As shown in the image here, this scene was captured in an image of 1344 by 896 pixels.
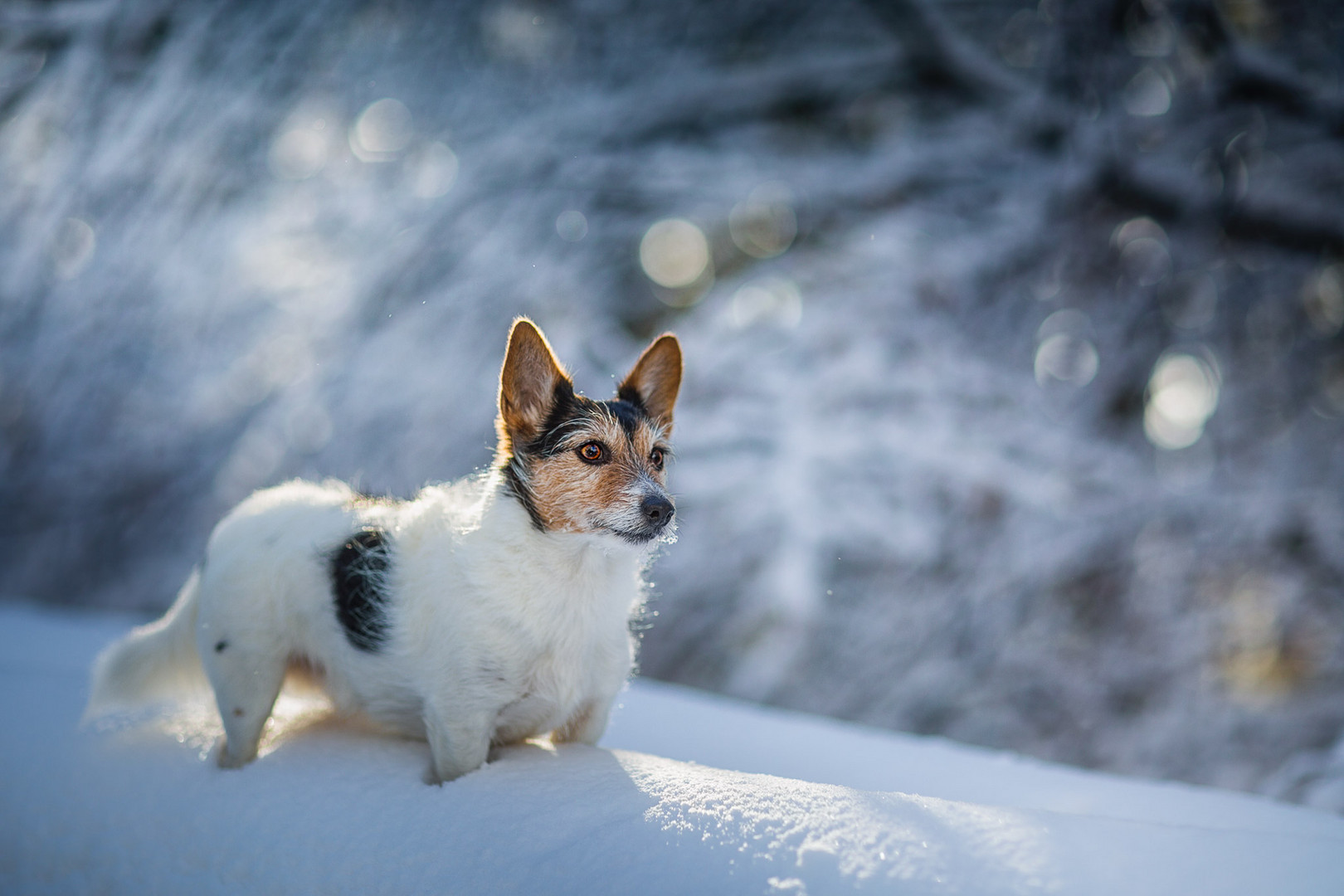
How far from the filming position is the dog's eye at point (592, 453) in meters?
1.64

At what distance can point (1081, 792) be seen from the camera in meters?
1.84

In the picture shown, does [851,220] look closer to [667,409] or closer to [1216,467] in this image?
[1216,467]

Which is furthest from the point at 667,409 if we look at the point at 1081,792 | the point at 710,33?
the point at 710,33

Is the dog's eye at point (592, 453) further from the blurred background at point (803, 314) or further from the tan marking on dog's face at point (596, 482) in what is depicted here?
the blurred background at point (803, 314)

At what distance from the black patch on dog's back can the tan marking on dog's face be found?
407 millimetres

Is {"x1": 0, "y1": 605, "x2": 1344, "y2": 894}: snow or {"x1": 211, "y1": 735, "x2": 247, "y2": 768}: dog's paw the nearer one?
{"x1": 0, "y1": 605, "x2": 1344, "y2": 894}: snow

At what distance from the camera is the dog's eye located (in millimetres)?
1639

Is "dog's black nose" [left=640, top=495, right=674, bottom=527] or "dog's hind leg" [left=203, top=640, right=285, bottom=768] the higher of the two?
"dog's black nose" [left=640, top=495, right=674, bottom=527]

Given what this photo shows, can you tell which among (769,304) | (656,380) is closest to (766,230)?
(769,304)

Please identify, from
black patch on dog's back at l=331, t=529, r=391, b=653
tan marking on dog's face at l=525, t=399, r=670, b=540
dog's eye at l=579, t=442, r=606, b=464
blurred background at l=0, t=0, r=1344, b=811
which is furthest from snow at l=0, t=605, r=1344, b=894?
blurred background at l=0, t=0, r=1344, b=811

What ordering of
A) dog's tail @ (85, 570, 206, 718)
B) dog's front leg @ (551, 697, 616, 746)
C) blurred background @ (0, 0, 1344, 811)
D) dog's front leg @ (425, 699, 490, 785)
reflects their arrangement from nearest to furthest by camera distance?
dog's front leg @ (425, 699, 490, 785) → dog's front leg @ (551, 697, 616, 746) → dog's tail @ (85, 570, 206, 718) → blurred background @ (0, 0, 1344, 811)

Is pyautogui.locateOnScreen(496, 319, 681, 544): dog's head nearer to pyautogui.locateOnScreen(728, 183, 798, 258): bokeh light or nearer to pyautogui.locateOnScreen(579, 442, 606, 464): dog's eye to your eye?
pyautogui.locateOnScreen(579, 442, 606, 464): dog's eye

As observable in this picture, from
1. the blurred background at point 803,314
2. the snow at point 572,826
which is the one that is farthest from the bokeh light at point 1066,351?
the snow at point 572,826

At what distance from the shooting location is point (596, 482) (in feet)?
5.27
